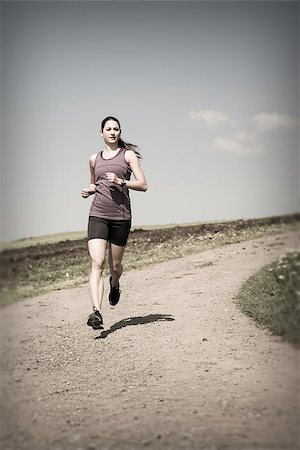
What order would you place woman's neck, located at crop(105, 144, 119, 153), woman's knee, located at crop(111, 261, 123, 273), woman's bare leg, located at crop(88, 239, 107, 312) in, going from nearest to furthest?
woman's neck, located at crop(105, 144, 119, 153), woman's bare leg, located at crop(88, 239, 107, 312), woman's knee, located at crop(111, 261, 123, 273)

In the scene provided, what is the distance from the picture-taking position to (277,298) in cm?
581

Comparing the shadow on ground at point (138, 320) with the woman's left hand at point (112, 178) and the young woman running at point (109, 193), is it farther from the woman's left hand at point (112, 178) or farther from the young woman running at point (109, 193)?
the woman's left hand at point (112, 178)

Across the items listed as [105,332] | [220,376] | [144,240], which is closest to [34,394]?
[220,376]

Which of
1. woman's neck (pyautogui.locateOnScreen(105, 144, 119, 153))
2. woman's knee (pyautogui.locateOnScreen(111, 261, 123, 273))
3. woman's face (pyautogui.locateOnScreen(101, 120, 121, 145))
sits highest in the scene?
woman's face (pyautogui.locateOnScreen(101, 120, 121, 145))

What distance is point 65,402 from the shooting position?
4.06 metres

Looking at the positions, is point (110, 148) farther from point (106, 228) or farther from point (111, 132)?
point (106, 228)

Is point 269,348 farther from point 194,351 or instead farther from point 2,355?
→ point 2,355

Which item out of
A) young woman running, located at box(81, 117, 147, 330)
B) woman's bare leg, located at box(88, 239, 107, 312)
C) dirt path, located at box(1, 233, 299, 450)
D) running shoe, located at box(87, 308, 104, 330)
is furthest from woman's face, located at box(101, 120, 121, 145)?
dirt path, located at box(1, 233, 299, 450)

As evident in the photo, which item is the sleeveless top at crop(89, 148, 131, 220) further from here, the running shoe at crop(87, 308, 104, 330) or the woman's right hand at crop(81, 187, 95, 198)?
the running shoe at crop(87, 308, 104, 330)

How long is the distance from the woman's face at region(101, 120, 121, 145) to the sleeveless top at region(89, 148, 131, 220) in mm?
112

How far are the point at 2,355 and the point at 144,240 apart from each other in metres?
12.2

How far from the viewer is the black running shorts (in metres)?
5.42

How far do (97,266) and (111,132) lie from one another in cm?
106

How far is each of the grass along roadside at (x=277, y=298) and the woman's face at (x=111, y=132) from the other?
5.00ft
